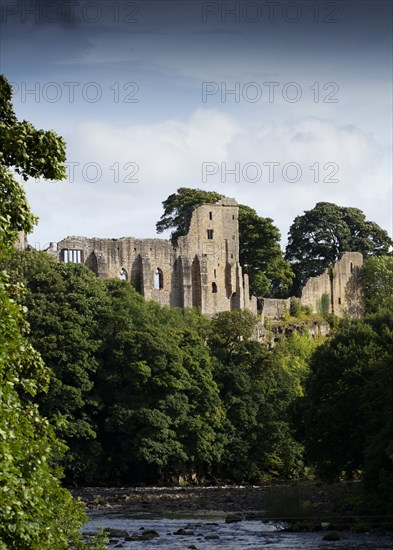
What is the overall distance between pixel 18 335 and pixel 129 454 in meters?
51.8

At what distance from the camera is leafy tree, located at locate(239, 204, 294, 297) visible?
352ft

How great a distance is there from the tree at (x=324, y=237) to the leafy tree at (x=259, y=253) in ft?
13.9

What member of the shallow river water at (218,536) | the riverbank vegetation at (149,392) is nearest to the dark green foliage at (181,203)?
the riverbank vegetation at (149,392)

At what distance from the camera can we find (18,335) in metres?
17.7

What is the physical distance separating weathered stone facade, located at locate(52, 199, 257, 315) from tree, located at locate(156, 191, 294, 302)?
343 cm

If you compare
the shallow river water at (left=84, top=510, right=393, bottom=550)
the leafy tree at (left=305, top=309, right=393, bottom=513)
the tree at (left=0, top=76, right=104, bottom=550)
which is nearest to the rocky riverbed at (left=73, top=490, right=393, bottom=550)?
the shallow river water at (left=84, top=510, right=393, bottom=550)

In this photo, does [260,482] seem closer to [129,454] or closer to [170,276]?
[129,454]

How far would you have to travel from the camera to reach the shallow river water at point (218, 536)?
128ft

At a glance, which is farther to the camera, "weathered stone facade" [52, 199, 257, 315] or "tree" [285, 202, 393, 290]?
"tree" [285, 202, 393, 290]

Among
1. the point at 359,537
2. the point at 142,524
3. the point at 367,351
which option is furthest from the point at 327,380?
the point at 359,537

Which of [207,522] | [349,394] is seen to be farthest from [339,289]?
[207,522]

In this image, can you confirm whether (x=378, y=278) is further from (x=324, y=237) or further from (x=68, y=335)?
(x=68, y=335)

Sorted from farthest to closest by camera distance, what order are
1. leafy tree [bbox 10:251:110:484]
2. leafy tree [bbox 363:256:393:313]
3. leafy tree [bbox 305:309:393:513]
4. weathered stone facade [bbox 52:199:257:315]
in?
leafy tree [bbox 363:256:393:313] → weathered stone facade [bbox 52:199:257:315] → leafy tree [bbox 10:251:110:484] → leafy tree [bbox 305:309:393:513]

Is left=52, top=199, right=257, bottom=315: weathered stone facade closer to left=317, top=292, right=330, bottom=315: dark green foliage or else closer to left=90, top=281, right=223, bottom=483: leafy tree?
left=317, top=292, right=330, bottom=315: dark green foliage
